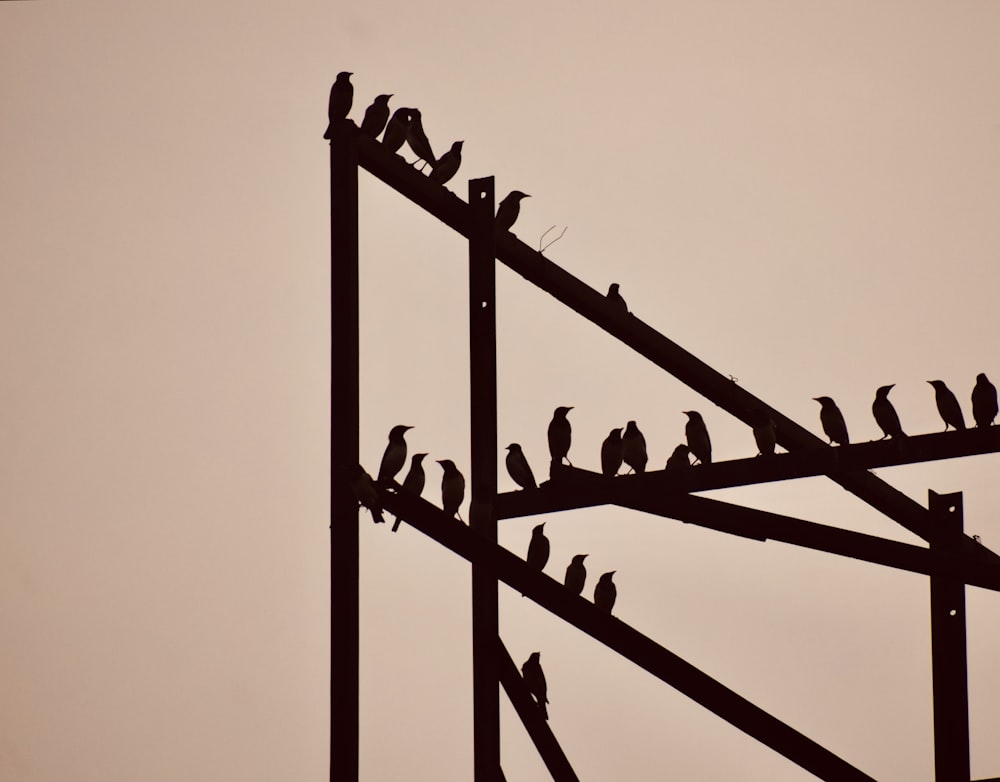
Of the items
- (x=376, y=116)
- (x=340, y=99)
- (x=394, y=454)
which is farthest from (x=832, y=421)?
(x=340, y=99)

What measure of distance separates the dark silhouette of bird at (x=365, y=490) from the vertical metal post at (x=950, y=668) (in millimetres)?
1732

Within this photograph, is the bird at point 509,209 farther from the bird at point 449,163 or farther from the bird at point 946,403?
the bird at point 946,403

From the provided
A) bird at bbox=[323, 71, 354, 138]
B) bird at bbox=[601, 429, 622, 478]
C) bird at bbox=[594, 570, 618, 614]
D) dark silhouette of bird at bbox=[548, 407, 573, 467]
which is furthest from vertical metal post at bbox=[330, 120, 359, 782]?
bird at bbox=[594, 570, 618, 614]

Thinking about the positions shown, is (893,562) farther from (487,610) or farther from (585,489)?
(487,610)

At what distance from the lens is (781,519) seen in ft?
13.6

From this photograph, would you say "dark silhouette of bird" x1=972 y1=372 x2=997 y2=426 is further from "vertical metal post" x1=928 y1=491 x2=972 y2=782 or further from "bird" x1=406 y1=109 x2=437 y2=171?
"bird" x1=406 y1=109 x2=437 y2=171

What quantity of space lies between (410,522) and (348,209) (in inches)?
38.9

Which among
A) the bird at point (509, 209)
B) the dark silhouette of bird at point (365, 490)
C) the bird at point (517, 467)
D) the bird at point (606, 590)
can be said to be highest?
the bird at point (509, 209)

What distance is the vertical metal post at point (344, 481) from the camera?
12.8 ft

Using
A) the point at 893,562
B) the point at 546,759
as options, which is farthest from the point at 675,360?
the point at 546,759

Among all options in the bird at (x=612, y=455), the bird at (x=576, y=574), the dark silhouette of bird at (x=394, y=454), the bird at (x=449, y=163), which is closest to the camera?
the dark silhouette of bird at (x=394, y=454)

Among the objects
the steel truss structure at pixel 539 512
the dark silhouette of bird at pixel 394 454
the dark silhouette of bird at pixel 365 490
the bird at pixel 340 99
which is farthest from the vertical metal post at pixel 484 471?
the bird at pixel 340 99

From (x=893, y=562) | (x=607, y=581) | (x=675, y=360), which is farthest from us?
(x=607, y=581)

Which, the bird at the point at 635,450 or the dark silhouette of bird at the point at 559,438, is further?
the bird at the point at 635,450
